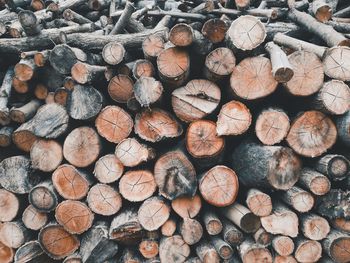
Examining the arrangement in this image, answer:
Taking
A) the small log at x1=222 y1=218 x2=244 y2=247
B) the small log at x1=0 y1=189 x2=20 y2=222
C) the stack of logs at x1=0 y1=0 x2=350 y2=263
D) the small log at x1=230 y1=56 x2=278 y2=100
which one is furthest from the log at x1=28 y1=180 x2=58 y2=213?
the small log at x1=230 y1=56 x2=278 y2=100

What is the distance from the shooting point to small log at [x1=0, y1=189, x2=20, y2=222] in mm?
3332

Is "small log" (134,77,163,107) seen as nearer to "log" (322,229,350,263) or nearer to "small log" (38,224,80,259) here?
"small log" (38,224,80,259)

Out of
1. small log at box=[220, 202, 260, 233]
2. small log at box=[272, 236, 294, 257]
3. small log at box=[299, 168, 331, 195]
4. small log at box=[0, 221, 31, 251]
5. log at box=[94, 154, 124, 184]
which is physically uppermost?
small log at box=[299, 168, 331, 195]

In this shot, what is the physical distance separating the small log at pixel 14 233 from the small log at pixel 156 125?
1.44 metres

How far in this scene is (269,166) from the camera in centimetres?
277

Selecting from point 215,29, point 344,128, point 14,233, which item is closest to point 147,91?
point 215,29

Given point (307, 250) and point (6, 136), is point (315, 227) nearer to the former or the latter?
point (307, 250)

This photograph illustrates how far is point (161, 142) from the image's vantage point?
3145 mm

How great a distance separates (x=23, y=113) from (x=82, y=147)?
710 mm

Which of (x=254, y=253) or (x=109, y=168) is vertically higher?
(x=109, y=168)

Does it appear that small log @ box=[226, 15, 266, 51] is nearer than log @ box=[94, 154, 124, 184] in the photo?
Yes

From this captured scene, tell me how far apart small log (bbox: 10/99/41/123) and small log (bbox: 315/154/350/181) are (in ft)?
8.62

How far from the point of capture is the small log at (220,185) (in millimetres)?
2908

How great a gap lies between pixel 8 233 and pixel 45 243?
40 cm
